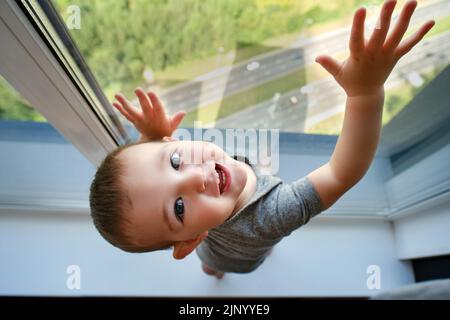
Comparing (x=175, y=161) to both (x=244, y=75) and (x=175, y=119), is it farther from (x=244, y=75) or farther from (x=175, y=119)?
(x=244, y=75)

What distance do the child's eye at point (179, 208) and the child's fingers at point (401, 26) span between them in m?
0.34

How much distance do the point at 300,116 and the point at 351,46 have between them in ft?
1.17

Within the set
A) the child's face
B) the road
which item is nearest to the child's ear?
the child's face


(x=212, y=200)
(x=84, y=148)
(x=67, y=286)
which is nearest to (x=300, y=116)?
(x=212, y=200)

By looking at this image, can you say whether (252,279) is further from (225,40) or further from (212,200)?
(225,40)

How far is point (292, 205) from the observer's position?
0.56m

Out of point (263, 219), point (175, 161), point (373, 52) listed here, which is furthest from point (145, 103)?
point (373, 52)

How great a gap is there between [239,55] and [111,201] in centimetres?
37

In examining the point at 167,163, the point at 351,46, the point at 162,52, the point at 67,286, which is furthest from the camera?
the point at 67,286

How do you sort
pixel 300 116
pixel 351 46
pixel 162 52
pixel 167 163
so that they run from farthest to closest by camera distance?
pixel 300 116 → pixel 162 52 → pixel 167 163 → pixel 351 46

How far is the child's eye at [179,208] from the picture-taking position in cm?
53

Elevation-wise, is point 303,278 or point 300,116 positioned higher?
point 300,116

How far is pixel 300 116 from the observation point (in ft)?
2.51

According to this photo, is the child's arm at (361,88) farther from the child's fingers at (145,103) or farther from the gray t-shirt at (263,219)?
the child's fingers at (145,103)
